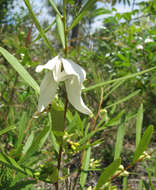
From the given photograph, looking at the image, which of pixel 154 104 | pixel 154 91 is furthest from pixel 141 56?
pixel 154 104

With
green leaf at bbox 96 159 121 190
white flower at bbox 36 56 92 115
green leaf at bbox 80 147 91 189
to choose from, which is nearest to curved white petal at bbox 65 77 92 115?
white flower at bbox 36 56 92 115

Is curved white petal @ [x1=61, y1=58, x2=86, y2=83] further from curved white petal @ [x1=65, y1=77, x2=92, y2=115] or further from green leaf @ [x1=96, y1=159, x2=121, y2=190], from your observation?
green leaf @ [x1=96, y1=159, x2=121, y2=190]

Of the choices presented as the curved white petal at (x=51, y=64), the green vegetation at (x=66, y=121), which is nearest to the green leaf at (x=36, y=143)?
the green vegetation at (x=66, y=121)

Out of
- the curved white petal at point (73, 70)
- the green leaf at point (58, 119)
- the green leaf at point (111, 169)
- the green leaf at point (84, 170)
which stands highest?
the curved white petal at point (73, 70)

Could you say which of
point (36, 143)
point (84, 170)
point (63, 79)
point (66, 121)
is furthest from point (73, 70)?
point (66, 121)

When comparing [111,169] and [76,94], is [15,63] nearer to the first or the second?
[76,94]

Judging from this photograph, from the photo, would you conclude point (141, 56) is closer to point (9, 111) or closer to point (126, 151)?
point (126, 151)

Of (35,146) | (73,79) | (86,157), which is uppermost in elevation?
(73,79)

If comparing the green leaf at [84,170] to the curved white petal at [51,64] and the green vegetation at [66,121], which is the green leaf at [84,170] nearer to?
the green vegetation at [66,121]
